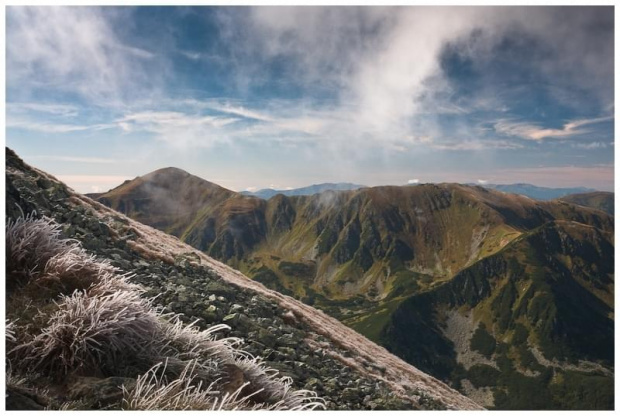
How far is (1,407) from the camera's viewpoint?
5316 millimetres

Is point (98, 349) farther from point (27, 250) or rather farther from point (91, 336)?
point (27, 250)

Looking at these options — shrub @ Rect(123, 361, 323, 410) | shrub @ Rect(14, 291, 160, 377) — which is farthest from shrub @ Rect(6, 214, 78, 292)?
shrub @ Rect(123, 361, 323, 410)

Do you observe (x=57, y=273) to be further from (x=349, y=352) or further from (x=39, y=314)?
(x=349, y=352)

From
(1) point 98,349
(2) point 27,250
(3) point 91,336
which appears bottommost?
(1) point 98,349

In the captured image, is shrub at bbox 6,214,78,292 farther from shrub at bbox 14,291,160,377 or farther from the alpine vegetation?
shrub at bbox 14,291,160,377

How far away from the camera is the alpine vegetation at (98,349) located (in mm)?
5227

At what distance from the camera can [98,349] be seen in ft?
18.3

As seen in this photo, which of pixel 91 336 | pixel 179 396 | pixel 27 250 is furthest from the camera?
pixel 27 250

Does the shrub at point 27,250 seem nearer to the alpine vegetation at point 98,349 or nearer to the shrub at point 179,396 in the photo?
the alpine vegetation at point 98,349

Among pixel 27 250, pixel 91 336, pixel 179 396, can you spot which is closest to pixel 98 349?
pixel 91 336

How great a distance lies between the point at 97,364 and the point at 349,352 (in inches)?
669

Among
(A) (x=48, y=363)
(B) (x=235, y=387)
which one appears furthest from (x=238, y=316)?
(A) (x=48, y=363)

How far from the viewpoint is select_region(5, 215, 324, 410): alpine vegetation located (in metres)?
5.23
